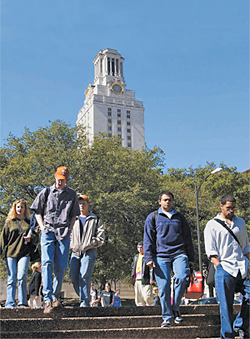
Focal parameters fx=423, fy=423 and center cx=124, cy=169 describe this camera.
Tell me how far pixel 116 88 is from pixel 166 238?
464 feet

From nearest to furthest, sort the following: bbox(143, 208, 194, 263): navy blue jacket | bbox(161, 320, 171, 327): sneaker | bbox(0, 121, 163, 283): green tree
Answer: bbox(161, 320, 171, 327): sneaker → bbox(143, 208, 194, 263): navy blue jacket → bbox(0, 121, 163, 283): green tree

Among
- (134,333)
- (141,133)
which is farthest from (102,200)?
(141,133)

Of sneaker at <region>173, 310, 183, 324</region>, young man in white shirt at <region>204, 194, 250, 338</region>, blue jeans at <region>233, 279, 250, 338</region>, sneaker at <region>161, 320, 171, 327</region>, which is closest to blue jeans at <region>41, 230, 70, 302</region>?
Result: sneaker at <region>161, 320, 171, 327</region>

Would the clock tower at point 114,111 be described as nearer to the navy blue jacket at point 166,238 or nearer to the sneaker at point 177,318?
the navy blue jacket at point 166,238

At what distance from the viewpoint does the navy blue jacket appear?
609 centimetres

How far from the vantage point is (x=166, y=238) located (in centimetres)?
616

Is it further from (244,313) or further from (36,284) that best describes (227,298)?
(36,284)

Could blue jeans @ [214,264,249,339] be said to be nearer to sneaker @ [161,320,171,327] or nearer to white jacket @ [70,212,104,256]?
sneaker @ [161,320,171,327]

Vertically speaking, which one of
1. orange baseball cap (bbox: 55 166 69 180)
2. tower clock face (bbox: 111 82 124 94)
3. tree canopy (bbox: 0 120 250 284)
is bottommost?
orange baseball cap (bbox: 55 166 69 180)

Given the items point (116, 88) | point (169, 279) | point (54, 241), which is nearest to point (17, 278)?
point (54, 241)

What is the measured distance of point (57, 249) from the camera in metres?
6.33

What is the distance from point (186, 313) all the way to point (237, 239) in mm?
1923

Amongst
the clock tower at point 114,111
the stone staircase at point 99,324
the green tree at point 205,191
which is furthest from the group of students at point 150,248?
the clock tower at point 114,111

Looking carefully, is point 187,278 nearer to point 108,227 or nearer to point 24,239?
point 24,239
